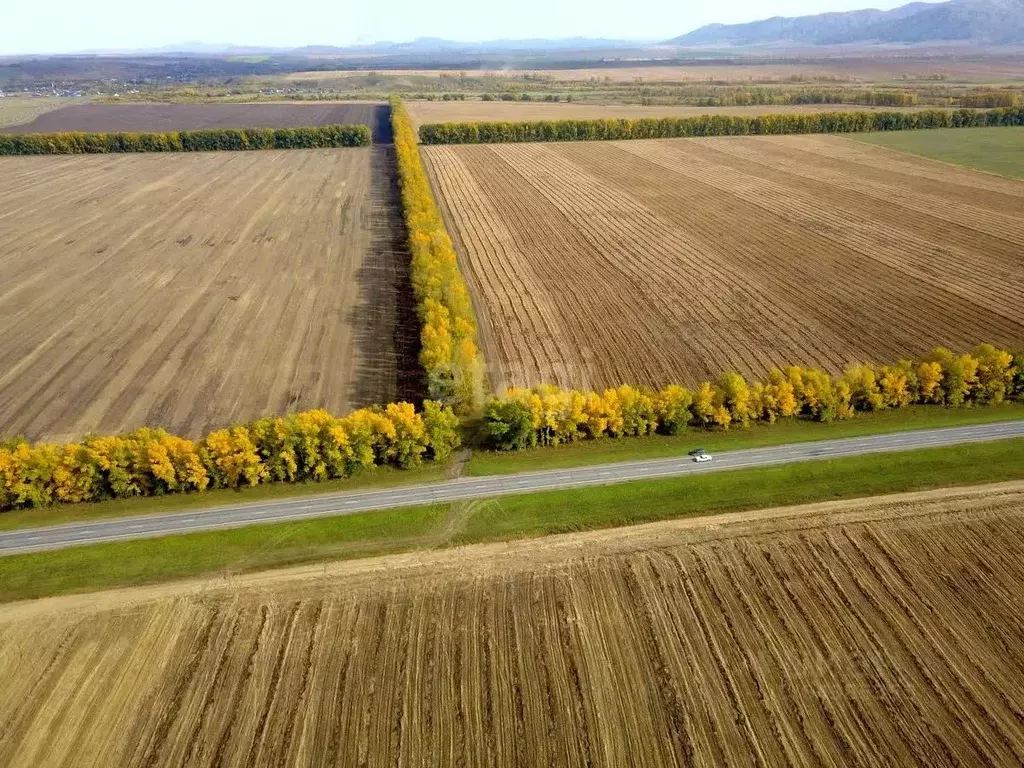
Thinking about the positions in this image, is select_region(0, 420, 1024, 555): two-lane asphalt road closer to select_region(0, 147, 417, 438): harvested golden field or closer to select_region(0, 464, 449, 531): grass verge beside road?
select_region(0, 464, 449, 531): grass verge beside road

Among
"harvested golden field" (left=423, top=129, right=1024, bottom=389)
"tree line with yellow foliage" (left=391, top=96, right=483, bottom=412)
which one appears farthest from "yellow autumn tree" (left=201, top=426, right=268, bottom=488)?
"harvested golden field" (left=423, top=129, right=1024, bottom=389)

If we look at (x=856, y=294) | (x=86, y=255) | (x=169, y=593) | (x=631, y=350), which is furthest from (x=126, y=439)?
(x=856, y=294)

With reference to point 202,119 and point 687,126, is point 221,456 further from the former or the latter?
point 202,119

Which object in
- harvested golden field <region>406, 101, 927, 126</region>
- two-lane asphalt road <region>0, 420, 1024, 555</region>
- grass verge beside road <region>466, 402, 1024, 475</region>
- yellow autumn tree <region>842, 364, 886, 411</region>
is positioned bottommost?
two-lane asphalt road <region>0, 420, 1024, 555</region>

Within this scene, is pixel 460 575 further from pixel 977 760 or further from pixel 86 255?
pixel 86 255

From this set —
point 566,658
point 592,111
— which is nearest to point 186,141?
point 592,111
